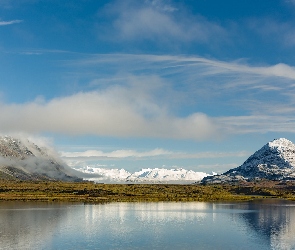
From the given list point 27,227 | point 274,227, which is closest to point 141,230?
point 27,227

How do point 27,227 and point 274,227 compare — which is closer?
point 27,227

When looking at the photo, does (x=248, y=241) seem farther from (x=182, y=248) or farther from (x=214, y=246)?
(x=182, y=248)

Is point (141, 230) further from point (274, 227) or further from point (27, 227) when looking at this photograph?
point (274, 227)

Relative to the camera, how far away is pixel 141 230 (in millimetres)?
115062

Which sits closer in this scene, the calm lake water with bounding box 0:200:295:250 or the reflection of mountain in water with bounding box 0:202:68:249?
the reflection of mountain in water with bounding box 0:202:68:249

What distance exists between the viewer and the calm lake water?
94.3 meters

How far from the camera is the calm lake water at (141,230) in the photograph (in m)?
94.3

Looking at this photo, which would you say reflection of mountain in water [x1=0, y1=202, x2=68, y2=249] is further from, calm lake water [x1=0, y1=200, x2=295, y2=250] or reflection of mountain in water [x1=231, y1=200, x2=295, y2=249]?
reflection of mountain in water [x1=231, y1=200, x2=295, y2=249]

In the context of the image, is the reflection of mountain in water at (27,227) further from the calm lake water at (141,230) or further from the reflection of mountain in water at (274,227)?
the reflection of mountain in water at (274,227)

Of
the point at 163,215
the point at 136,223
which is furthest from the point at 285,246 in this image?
the point at 163,215

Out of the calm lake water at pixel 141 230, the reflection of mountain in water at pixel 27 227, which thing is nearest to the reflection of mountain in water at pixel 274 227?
the calm lake water at pixel 141 230

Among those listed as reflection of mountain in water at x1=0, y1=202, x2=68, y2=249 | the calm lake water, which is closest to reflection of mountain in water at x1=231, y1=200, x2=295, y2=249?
the calm lake water

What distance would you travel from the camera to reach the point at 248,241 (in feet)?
334

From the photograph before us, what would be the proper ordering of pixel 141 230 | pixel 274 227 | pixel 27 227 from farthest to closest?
pixel 274 227
pixel 27 227
pixel 141 230
